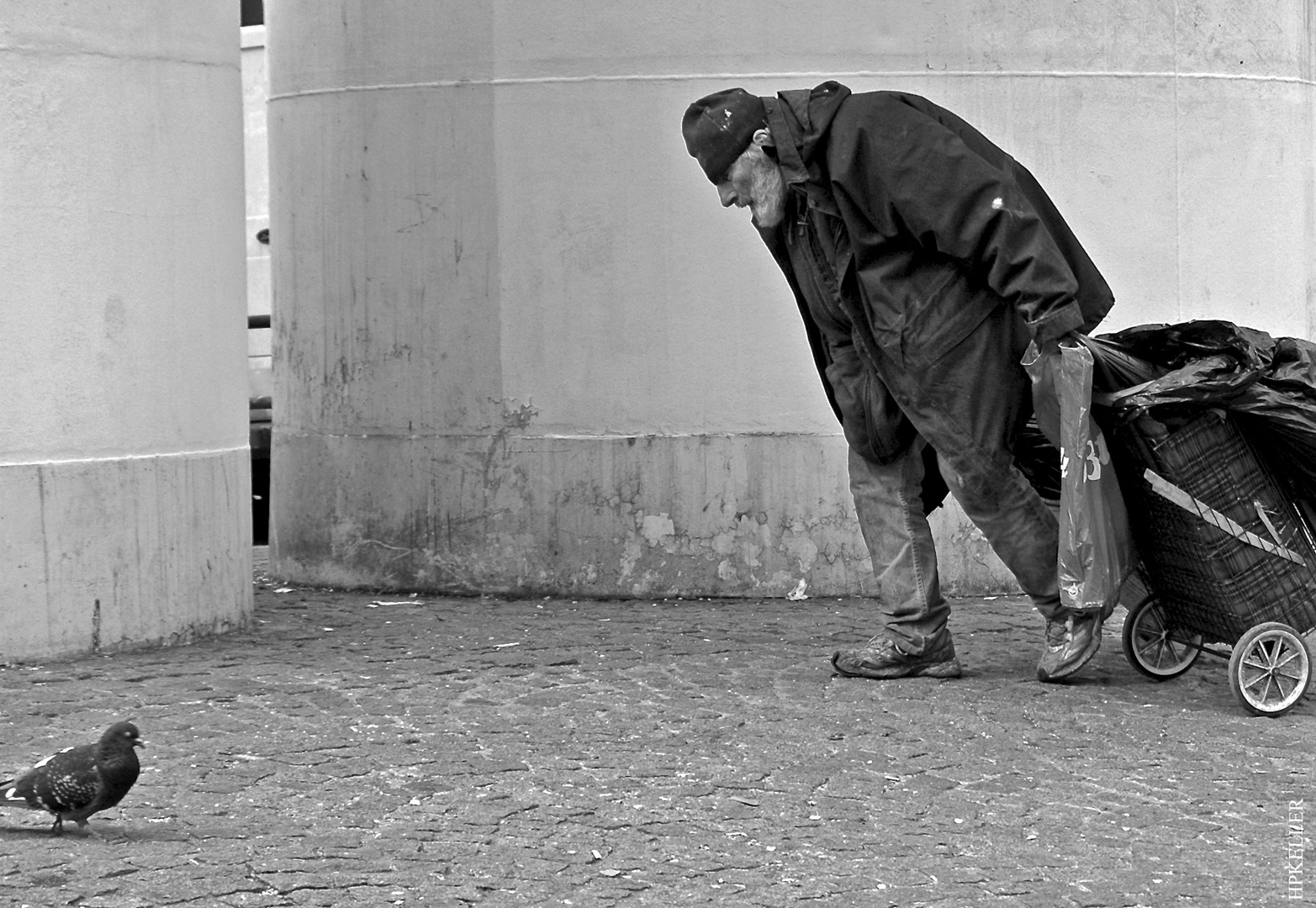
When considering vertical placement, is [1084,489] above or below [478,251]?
below

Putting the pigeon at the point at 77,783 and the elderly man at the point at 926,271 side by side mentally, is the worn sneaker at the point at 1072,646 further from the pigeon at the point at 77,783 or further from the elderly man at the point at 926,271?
the pigeon at the point at 77,783

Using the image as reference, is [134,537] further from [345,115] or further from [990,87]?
[990,87]

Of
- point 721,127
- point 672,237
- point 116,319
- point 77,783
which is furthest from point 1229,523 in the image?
point 116,319

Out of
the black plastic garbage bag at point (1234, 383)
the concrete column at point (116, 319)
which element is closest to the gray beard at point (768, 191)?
the black plastic garbage bag at point (1234, 383)

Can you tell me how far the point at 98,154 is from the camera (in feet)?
20.2

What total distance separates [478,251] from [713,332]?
997 millimetres

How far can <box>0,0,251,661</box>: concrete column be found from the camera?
6.05 metres

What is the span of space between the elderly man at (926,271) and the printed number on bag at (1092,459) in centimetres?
22

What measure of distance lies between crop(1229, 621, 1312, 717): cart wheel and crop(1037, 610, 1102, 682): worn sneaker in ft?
1.52

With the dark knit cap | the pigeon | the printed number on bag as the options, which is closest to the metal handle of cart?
the printed number on bag

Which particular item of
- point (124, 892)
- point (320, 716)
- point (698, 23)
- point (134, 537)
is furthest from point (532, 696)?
point (698, 23)

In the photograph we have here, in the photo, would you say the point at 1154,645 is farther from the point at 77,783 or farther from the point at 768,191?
the point at 77,783

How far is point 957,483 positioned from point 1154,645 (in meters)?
0.85

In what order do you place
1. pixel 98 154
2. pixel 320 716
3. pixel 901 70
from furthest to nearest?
pixel 901 70
pixel 98 154
pixel 320 716
